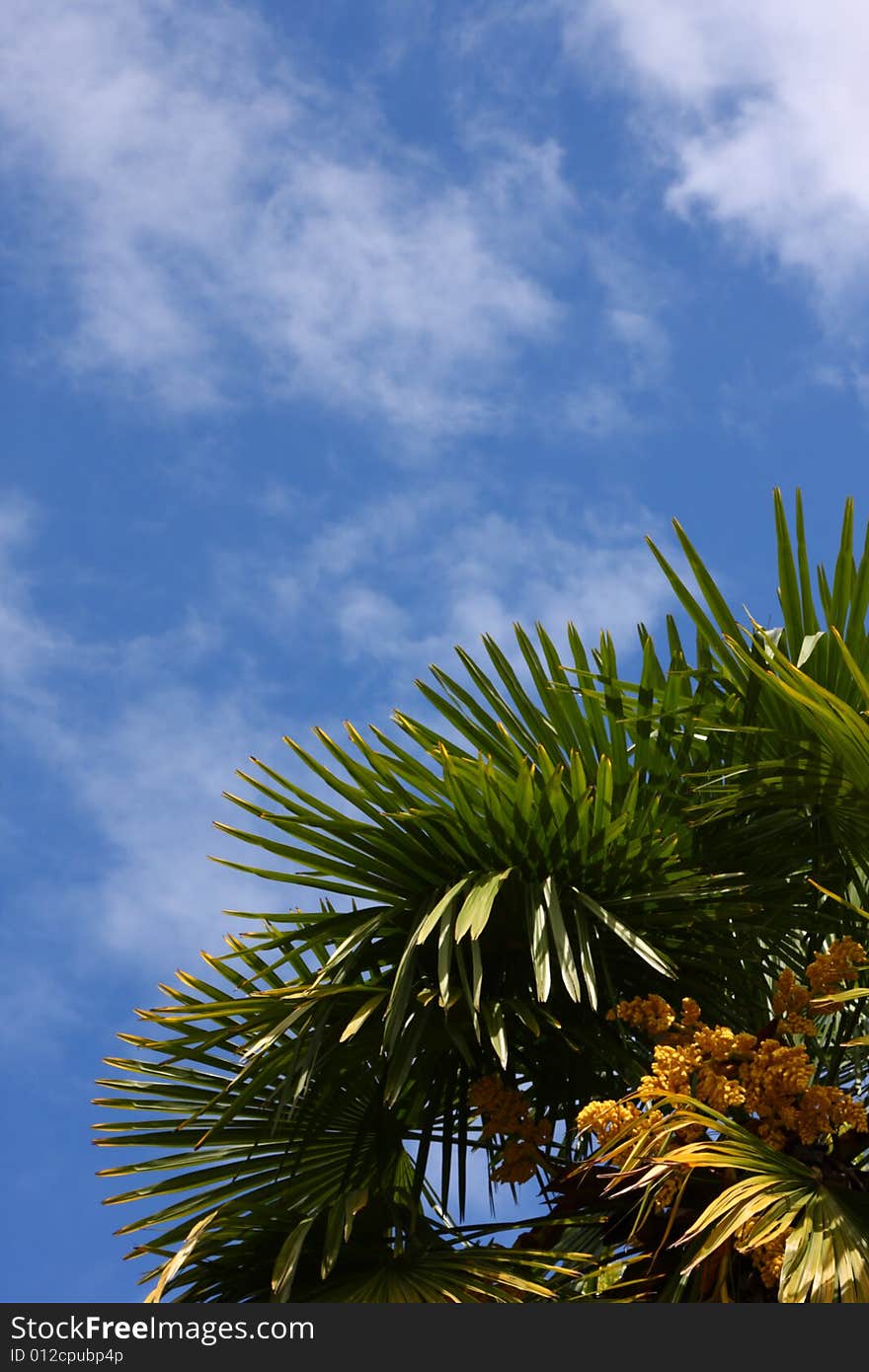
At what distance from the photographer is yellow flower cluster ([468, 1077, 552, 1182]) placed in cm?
342

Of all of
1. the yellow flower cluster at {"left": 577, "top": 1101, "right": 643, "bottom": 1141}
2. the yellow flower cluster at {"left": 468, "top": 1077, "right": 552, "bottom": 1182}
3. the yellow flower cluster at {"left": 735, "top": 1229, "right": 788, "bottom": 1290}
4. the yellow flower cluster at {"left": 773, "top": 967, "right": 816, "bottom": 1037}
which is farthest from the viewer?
the yellow flower cluster at {"left": 468, "top": 1077, "right": 552, "bottom": 1182}

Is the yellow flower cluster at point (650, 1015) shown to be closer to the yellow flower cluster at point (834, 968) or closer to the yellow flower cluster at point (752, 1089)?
the yellow flower cluster at point (752, 1089)

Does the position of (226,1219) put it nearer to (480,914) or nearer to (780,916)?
(480,914)

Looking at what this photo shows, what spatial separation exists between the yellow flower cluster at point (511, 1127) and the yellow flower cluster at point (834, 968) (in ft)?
2.67

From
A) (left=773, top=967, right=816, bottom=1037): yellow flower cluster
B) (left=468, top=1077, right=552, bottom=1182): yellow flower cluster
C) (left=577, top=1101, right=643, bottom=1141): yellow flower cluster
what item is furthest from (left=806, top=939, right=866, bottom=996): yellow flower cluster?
(left=468, top=1077, right=552, bottom=1182): yellow flower cluster

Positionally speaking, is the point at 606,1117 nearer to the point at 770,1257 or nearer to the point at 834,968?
the point at 770,1257

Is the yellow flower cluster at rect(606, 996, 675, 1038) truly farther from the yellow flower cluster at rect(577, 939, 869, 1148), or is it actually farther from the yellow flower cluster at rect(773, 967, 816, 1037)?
the yellow flower cluster at rect(773, 967, 816, 1037)

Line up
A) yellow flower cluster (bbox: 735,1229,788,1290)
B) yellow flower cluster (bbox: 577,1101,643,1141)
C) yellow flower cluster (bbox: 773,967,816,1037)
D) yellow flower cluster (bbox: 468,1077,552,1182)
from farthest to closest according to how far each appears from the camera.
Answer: yellow flower cluster (bbox: 468,1077,552,1182)
yellow flower cluster (bbox: 773,967,816,1037)
yellow flower cluster (bbox: 577,1101,643,1141)
yellow flower cluster (bbox: 735,1229,788,1290)

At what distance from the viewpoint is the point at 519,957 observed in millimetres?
3689

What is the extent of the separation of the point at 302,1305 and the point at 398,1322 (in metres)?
0.31

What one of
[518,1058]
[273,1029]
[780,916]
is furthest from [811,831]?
[273,1029]

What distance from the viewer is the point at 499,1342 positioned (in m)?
2.14

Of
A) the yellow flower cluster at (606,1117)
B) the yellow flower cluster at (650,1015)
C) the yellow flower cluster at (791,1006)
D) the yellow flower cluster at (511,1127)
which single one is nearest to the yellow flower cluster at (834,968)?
the yellow flower cluster at (791,1006)

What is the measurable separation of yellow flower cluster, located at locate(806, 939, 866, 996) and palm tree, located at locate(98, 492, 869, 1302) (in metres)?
0.08
